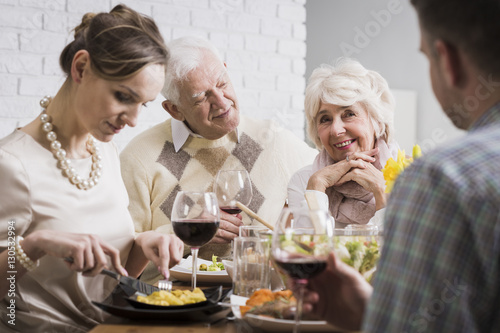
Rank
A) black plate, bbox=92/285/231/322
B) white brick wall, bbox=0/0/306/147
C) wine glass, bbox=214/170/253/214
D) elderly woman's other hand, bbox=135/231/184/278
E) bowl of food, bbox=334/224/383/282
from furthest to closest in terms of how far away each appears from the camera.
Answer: white brick wall, bbox=0/0/306/147 < wine glass, bbox=214/170/253/214 < elderly woman's other hand, bbox=135/231/184/278 < bowl of food, bbox=334/224/383/282 < black plate, bbox=92/285/231/322

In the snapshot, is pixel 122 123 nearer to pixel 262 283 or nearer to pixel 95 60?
pixel 95 60

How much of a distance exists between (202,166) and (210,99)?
308 mm

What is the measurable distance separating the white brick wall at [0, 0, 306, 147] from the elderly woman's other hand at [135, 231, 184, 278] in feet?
5.13

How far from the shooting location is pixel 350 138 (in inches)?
98.9

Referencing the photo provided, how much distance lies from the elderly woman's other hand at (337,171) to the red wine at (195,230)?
1095 millimetres

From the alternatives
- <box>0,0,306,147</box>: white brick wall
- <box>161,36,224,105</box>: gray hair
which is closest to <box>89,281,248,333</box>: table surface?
<box>161,36,224,105</box>: gray hair

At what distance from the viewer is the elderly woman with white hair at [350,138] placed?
2447 millimetres

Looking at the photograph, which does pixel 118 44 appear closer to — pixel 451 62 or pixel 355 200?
pixel 451 62

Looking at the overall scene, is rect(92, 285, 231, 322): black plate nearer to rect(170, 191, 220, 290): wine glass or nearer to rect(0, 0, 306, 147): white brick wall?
rect(170, 191, 220, 290): wine glass

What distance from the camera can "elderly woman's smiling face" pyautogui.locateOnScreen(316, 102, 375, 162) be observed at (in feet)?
8.19

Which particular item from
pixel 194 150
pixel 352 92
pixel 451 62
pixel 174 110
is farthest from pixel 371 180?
pixel 451 62

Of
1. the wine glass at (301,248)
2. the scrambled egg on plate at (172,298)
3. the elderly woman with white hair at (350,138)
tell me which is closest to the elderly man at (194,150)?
the elderly woman with white hair at (350,138)

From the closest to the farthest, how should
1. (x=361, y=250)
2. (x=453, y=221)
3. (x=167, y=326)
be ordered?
(x=453, y=221) < (x=167, y=326) < (x=361, y=250)

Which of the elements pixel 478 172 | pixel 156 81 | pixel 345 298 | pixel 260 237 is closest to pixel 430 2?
pixel 478 172
